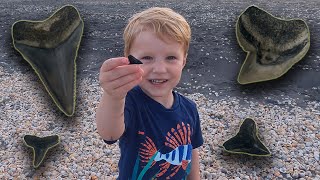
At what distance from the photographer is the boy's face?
1.82 meters

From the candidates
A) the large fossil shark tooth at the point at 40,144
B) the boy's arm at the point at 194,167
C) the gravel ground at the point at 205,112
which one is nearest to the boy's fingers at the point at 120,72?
the boy's arm at the point at 194,167

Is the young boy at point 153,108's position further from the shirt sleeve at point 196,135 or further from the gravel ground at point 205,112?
the gravel ground at point 205,112

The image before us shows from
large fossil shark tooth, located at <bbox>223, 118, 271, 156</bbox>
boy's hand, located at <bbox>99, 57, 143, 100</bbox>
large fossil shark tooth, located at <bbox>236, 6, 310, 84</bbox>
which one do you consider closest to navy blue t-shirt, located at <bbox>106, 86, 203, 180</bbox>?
boy's hand, located at <bbox>99, 57, 143, 100</bbox>

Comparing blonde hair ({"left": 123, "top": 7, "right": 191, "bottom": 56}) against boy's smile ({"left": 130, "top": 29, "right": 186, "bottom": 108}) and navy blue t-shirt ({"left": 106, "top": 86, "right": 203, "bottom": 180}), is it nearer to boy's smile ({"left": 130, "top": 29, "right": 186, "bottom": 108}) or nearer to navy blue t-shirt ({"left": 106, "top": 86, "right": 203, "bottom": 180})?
boy's smile ({"left": 130, "top": 29, "right": 186, "bottom": 108})

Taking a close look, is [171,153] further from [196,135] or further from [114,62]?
[114,62]

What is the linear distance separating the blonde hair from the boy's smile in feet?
0.06

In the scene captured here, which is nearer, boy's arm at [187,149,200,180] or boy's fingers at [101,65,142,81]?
boy's fingers at [101,65,142,81]

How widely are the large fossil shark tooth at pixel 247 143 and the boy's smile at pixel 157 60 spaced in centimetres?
341

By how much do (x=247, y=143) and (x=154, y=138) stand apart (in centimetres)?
344

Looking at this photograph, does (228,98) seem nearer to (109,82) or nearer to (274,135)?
(274,135)

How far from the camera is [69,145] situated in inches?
215

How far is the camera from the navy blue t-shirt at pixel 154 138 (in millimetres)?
1976

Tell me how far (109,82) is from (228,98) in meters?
5.57

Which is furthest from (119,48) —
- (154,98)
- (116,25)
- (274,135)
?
(154,98)
